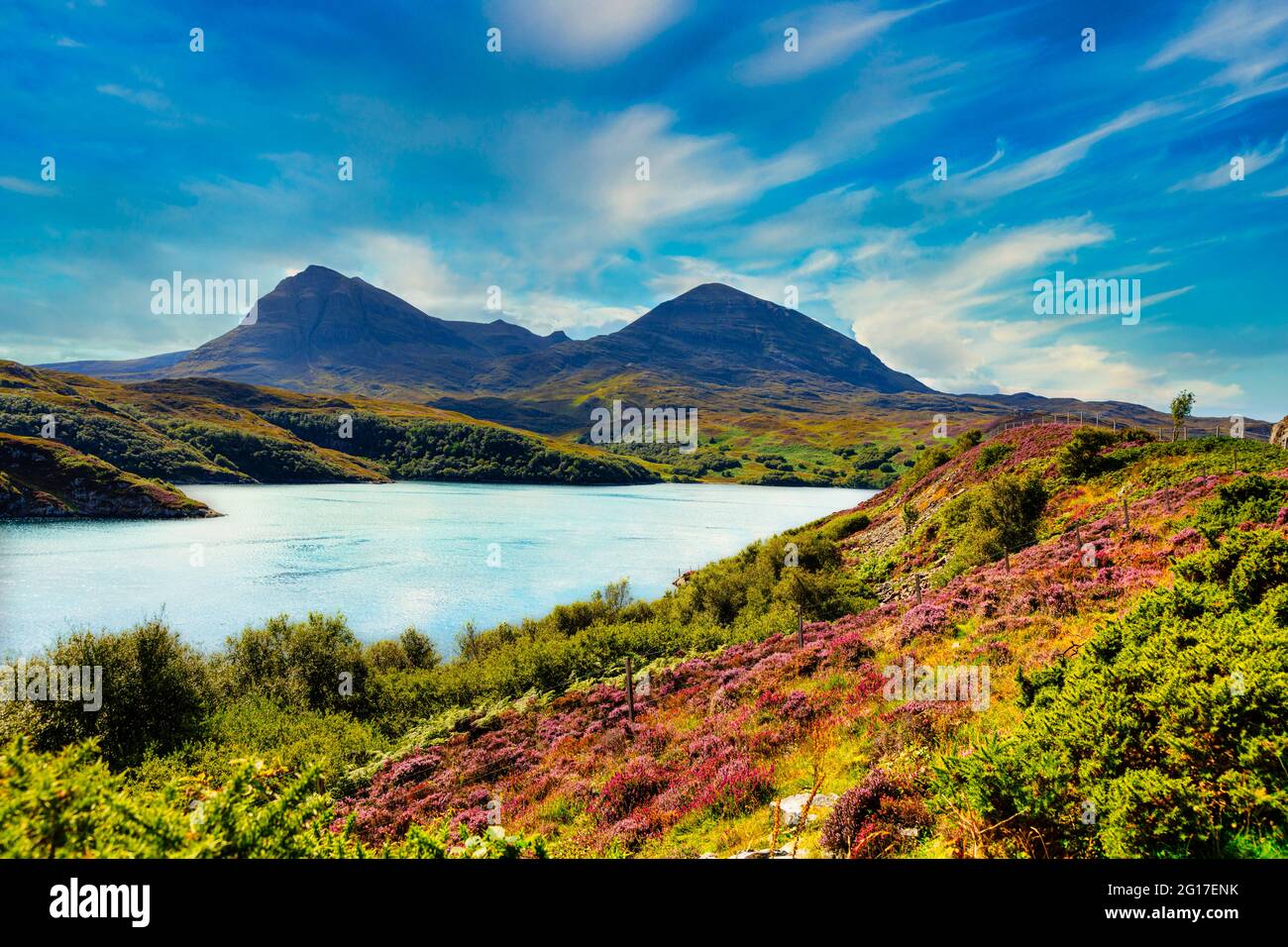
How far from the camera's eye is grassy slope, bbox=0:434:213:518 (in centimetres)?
9762

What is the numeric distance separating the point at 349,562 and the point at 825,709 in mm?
65078

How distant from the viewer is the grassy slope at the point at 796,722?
993 cm

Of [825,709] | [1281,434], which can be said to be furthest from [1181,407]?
[825,709]

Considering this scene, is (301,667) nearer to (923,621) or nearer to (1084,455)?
(923,621)

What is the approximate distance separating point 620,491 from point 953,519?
14170 cm

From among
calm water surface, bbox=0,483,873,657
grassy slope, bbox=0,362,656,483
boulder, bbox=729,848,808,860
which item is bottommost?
calm water surface, bbox=0,483,873,657

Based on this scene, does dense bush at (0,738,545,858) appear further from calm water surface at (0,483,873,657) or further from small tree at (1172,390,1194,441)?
small tree at (1172,390,1194,441)

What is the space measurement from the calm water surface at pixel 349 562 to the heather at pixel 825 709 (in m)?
13.8

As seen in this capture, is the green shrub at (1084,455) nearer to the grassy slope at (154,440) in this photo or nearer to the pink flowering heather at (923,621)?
the pink flowering heather at (923,621)

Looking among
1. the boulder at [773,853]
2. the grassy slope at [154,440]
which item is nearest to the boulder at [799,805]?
the boulder at [773,853]

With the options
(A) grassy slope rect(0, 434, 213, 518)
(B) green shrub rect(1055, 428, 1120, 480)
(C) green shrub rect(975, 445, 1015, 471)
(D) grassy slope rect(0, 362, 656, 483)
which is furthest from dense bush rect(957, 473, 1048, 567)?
(D) grassy slope rect(0, 362, 656, 483)

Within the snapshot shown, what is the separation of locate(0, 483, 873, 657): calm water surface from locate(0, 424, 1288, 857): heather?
13.8m

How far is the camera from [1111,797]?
5113 millimetres
